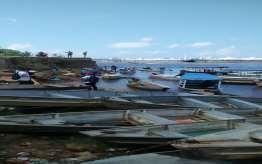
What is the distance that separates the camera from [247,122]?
41.5 ft

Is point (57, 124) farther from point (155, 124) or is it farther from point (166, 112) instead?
point (166, 112)

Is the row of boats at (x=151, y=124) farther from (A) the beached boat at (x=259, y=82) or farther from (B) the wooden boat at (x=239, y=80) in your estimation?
(B) the wooden boat at (x=239, y=80)

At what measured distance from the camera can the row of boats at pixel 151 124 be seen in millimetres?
8867

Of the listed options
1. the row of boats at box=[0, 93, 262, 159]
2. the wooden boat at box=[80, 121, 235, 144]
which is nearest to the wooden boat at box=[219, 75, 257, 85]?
the row of boats at box=[0, 93, 262, 159]

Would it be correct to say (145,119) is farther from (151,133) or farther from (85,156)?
(85,156)

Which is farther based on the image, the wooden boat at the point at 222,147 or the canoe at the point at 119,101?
the canoe at the point at 119,101

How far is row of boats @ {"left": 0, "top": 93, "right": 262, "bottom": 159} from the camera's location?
29.1 feet

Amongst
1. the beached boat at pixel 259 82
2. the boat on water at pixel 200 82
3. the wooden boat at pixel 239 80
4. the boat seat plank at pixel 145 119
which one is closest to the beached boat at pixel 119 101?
the boat seat plank at pixel 145 119

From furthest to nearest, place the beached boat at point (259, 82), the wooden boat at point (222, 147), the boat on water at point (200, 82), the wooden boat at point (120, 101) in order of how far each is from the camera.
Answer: the beached boat at point (259, 82), the boat on water at point (200, 82), the wooden boat at point (120, 101), the wooden boat at point (222, 147)

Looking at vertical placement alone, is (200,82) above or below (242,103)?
below

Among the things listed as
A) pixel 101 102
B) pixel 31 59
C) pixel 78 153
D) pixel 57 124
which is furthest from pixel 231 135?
pixel 31 59

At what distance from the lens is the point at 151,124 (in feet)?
38.9

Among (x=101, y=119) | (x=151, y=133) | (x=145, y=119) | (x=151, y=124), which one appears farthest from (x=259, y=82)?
(x=151, y=133)

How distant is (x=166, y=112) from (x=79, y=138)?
3.77m
